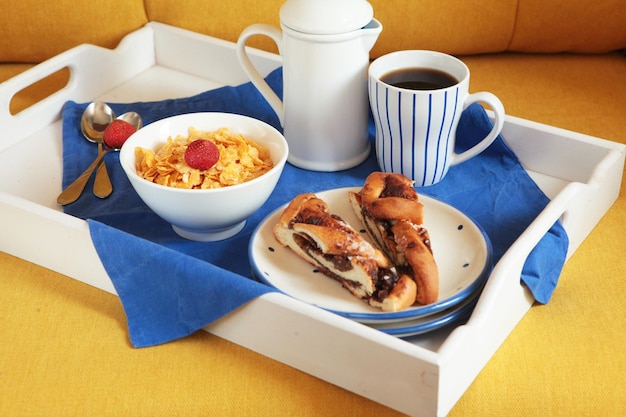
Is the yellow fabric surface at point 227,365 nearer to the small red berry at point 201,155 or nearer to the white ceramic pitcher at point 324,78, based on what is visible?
the small red berry at point 201,155

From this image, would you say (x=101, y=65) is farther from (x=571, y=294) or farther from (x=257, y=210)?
(x=571, y=294)

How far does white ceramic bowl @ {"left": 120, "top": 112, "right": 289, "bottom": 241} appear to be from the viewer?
946 mm

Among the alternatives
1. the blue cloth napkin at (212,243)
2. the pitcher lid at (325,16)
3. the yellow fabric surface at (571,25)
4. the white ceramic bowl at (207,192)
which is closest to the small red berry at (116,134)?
the blue cloth napkin at (212,243)

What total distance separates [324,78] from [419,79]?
0.12 metres

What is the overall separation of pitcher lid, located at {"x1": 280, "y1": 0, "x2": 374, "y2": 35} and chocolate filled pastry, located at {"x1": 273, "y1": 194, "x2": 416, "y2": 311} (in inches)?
8.4

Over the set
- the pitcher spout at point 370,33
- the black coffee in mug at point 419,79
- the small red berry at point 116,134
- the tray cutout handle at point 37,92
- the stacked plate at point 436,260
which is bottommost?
the tray cutout handle at point 37,92

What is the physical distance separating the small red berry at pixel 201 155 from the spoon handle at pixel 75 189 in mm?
191

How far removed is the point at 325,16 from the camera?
104 cm

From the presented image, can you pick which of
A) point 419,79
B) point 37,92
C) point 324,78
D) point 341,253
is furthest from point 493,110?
point 37,92

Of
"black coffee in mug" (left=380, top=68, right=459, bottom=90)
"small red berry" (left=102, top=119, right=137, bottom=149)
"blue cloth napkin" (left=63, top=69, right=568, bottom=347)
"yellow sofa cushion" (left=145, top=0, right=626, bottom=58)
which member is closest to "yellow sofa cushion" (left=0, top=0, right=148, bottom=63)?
"yellow sofa cushion" (left=145, top=0, right=626, bottom=58)

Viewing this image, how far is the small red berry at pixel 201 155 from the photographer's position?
98 centimetres

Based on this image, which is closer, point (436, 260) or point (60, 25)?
point (436, 260)

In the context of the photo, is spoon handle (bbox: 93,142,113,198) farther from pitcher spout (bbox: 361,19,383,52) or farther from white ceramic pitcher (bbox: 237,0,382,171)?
pitcher spout (bbox: 361,19,383,52)

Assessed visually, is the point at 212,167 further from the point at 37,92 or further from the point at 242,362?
the point at 37,92
